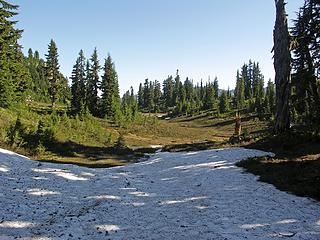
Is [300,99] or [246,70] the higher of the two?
[246,70]

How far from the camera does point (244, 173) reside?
56.1ft

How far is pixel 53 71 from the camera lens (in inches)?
2876

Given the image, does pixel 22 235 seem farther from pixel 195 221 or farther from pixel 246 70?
pixel 246 70

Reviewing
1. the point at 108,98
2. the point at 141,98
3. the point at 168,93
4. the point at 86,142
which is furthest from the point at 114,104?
the point at 141,98

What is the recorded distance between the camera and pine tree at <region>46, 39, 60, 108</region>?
7212 centimetres

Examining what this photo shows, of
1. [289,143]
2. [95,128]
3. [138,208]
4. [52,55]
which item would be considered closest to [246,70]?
[52,55]

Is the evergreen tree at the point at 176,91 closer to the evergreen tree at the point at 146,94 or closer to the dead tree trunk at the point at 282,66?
the evergreen tree at the point at 146,94

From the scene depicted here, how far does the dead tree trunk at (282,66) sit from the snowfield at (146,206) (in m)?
11.5

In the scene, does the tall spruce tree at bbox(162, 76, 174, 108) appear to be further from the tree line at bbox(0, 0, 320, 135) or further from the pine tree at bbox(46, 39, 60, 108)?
the pine tree at bbox(46, 39, 60, 108)

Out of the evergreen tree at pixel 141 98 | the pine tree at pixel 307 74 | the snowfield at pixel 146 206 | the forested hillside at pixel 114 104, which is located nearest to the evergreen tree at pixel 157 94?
the forested hillside at pixel 114 104

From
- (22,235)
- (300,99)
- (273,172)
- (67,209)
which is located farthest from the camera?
(300,99)

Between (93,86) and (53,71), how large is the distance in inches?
400

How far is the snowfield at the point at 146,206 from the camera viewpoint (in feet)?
32.7

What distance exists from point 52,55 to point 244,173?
6610 centimetres
